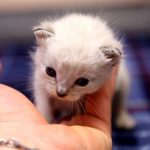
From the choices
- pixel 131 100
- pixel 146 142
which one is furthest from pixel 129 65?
pixel 146 142

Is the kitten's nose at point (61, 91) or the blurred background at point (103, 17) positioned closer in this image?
the kitten's nose at point (61, 91)

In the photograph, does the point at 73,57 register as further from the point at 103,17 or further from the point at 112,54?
the point at 103,17

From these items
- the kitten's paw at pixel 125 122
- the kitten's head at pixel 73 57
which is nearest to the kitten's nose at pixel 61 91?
the kitten's head at pixel 73 57

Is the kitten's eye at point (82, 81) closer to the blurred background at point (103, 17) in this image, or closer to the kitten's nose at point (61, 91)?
the kitten's nose at point (61, 91)

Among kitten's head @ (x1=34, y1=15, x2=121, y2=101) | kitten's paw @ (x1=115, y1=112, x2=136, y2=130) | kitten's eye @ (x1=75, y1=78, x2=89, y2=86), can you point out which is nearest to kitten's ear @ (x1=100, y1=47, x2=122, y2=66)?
kitten's head @ (x1=34, y1=15, x2=121, y2=101)

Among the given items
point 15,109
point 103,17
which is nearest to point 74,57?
point 15,109
